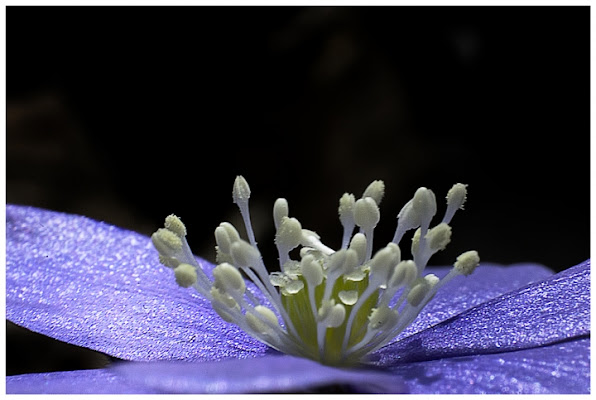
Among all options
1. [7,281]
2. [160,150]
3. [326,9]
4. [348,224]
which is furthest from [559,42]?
[7,281]

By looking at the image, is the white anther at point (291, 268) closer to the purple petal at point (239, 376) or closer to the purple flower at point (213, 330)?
the purple flower at point (213, 330)

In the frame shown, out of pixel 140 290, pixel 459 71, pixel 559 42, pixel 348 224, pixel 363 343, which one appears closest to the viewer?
pixel 363 343

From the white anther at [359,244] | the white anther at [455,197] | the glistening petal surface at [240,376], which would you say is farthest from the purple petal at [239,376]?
the white anther at [455,197]

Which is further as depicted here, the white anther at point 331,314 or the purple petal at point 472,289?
the purple petal at point 472,289

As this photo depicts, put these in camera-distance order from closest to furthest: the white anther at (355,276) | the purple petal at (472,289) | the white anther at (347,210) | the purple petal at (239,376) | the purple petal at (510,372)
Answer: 1. the purple petal at (239,376)
2. the purple petal at (510,372)
3. the white anther at (355,276)
4. the white anther at (347,210)
5. the purple petal at (472,289)

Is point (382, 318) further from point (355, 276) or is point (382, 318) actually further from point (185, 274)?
point (185, 274)

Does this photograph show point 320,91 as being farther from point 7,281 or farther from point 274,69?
point 7,281

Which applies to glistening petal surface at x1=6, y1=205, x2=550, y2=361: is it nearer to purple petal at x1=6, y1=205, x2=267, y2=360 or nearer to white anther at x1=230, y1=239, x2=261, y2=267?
purple petal at x1=6, y1=205, x2=267, y2=360
